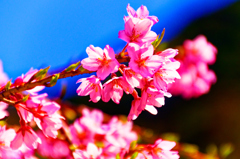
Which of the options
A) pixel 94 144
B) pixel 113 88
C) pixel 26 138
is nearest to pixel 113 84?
pixel 113 88

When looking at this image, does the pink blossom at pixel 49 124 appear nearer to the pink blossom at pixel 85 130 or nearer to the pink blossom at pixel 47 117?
the pink blossom at pixel 47 117

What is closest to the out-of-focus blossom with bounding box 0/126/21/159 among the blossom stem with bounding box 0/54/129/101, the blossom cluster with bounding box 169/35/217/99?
the blossom stem with bounding box 0/54/129/101

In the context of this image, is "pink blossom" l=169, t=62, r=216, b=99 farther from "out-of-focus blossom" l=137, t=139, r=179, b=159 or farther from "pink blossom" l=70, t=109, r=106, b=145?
"out-of-focus blossom" l=137, t=139, r=179, b=159

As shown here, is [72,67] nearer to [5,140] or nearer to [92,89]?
[92,89]

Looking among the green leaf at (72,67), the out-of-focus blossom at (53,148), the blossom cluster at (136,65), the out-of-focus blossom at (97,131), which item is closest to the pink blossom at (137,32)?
the blossom cluster at (136,65)

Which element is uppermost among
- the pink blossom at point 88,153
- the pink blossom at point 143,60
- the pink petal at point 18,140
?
the pink blossom at point 143,60

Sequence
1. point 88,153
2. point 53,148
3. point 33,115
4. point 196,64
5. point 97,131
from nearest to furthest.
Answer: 1. point 33,115
2. point 88,153
3. point 97,131
4. point 53,148
5. point 196,64

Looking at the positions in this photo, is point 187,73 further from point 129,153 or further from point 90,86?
point 90,86
